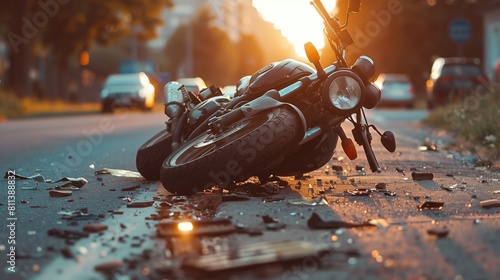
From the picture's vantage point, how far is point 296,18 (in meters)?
8.80

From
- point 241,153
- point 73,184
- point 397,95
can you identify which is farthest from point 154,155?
point 397,95

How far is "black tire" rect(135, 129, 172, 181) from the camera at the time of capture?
9.31 meters

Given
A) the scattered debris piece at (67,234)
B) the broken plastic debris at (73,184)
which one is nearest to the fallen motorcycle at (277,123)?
the broken plastic debris at (73,184)

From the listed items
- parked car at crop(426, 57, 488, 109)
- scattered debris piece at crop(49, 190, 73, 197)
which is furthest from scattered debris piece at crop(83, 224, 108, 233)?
parked car at crop(426, 57, 488, 109)

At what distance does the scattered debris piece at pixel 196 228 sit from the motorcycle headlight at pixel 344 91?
74.0 inches

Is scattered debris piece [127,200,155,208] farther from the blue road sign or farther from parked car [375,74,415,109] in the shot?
parked car [375,74,415,109]

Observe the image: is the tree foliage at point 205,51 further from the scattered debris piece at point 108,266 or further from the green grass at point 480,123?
the scattered debris piece at point 108,266

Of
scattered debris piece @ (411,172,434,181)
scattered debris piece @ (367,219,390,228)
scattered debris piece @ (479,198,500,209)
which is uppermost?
scattered debris piece @ (367,219,390,228)

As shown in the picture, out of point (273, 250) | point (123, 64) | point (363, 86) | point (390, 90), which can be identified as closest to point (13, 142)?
point (363, 86)

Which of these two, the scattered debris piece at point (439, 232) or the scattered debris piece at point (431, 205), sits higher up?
the scattered debris piece at point (439, 232)

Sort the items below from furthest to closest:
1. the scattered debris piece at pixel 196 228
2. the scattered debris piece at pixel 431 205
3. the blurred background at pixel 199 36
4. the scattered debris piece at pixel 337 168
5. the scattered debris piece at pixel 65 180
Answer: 1. the blurred background at pixel 199 36
2. the scattered debris piece at pixel 337 168
3. the scattered debris piece at pixel 65 180
4. the scattered debris piece at pixel 431 205
5. the scattered debris piece at pixel 196 228

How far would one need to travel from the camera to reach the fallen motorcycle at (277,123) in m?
7.42

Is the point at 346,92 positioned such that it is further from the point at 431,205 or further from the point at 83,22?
the point at 83,22

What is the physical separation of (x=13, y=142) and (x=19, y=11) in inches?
1062
